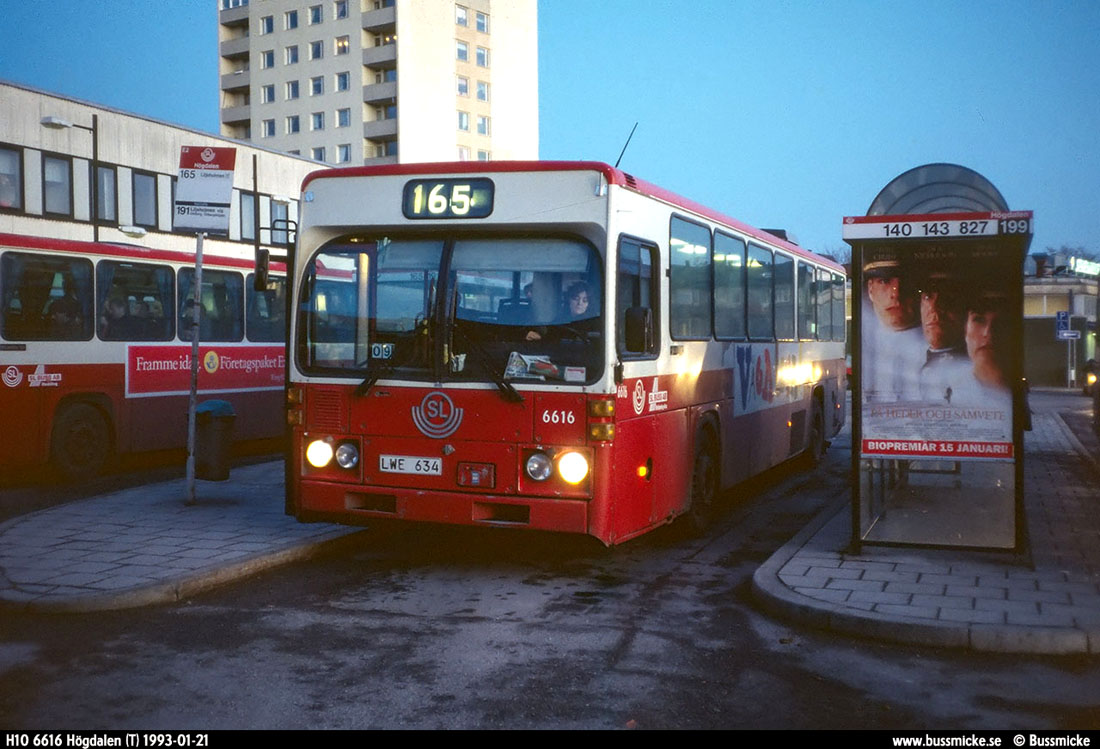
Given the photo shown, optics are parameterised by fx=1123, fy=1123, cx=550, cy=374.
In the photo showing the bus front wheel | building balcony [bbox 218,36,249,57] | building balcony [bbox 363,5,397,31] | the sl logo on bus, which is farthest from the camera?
building balcony [bbox 218,36,249,57]

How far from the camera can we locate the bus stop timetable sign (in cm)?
1105

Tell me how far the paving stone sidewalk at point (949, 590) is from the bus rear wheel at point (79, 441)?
9407 millimetres

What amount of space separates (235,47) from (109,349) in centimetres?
7691

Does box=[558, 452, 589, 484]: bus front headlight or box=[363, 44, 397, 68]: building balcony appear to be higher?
box=[363, 44, 397, 68]: building balcony

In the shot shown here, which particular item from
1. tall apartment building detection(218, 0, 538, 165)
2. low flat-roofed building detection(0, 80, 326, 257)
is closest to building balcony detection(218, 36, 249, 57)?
tall apartment building detection(218, 0, 538, 165)

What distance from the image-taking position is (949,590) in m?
7.63

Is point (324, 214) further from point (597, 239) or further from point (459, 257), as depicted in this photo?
point (597, 239)

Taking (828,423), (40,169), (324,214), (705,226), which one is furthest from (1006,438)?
(40,169)

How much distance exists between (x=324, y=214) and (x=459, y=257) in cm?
127

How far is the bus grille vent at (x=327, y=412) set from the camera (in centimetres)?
880

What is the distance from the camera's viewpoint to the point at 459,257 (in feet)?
27.6

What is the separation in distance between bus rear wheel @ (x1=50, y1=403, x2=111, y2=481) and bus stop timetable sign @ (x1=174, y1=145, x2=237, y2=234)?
15.0 feet

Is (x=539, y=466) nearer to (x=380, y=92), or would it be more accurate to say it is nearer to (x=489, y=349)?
(x=489, y=349)

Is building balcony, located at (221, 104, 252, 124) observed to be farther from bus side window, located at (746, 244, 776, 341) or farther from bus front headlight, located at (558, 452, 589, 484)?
bus front headlight, located at (558, 452, 589, 484)
